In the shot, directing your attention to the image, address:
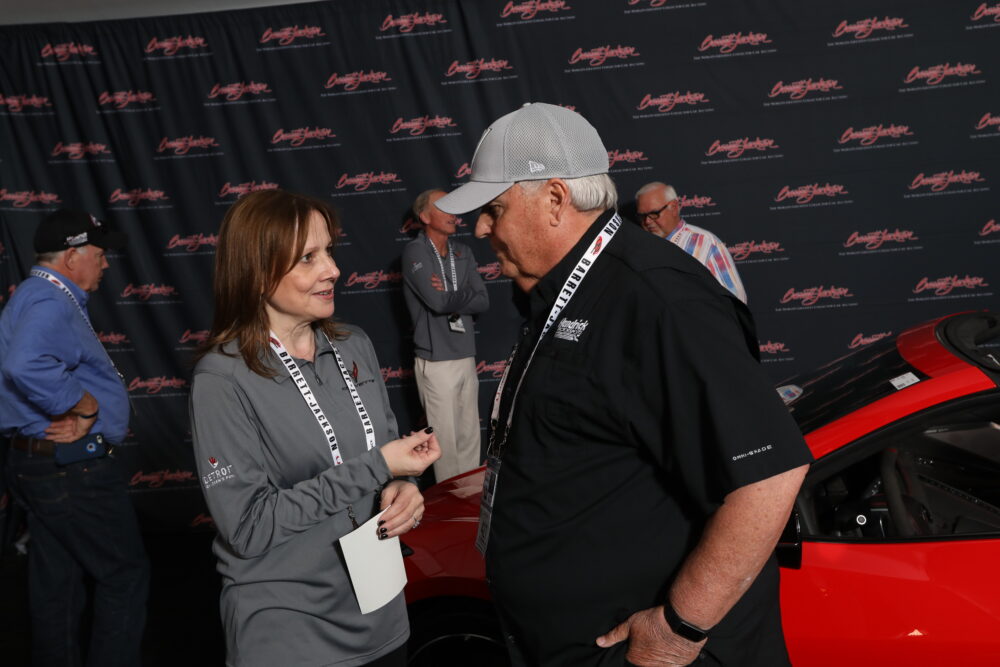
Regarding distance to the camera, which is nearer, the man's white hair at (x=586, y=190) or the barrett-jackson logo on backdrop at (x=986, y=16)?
the man's white hair at (x=586, y=190)

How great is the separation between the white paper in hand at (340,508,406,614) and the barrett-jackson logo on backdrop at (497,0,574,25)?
4.23 m

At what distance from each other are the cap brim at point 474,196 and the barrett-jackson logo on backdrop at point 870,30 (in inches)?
172

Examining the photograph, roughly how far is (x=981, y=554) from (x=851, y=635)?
1.29 feet

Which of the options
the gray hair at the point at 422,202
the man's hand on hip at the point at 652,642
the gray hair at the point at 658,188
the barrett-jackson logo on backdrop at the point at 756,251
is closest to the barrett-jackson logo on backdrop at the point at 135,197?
the gray hair at the point at 422,202

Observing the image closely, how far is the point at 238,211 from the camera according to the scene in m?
1.69

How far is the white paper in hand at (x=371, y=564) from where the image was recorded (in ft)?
5.37

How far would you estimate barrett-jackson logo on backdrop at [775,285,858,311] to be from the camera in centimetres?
522

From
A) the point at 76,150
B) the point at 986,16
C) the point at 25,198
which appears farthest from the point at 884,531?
the point at 25,198

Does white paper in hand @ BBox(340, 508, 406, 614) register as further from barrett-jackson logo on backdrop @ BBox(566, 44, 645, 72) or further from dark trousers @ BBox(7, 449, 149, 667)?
barrett-jackson logo on backdrop @ BBox(566, 44, 645, 72)

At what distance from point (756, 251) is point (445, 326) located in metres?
2.19

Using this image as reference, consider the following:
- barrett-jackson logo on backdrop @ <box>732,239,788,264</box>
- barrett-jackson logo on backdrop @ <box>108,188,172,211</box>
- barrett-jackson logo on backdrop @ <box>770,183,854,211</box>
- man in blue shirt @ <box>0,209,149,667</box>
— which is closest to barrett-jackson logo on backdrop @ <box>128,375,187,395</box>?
barrett-jackson logo on backdrop @ <box>108,188,172,211</box>

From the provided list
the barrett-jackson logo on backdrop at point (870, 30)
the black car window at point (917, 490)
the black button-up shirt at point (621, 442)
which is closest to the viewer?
the black button-up shirt at point (621, 442)

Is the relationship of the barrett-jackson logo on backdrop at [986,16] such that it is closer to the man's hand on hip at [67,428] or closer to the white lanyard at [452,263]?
the white lanyard at [452,263]

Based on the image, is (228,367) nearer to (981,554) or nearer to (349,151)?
(981,554)
